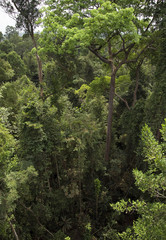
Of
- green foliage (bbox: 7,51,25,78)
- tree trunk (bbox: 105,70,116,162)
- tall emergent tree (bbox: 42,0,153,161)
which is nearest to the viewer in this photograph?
tall emergent tree (bbox: 42,0,153,161)

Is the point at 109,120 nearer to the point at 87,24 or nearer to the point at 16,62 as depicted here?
the point at 87,24

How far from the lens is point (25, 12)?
1132cm

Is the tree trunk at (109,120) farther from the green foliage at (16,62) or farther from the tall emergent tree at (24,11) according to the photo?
the green foliage at (16,62)

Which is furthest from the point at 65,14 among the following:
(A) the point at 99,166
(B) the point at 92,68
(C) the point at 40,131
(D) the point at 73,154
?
(B) the point at 92,68

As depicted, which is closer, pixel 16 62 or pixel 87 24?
pixel 87 24

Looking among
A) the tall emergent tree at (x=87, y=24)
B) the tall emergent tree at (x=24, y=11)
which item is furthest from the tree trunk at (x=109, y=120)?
the tall emergent tree at (x=24, y=11)

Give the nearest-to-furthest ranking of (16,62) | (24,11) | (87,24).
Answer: (87,24)
(24,11)
(16,62)

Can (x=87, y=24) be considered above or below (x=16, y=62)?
below

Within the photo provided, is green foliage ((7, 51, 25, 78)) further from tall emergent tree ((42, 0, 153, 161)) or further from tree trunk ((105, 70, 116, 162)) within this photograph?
tree trunk ((105, 70, 116, 162))

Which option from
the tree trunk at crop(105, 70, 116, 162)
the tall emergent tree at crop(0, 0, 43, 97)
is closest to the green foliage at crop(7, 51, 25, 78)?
the tall emergent tree at crop(0, 0, 43, 97)

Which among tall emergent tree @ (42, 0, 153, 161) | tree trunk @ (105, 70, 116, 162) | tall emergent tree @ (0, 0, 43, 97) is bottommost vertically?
tree trunk @ (105, 70, 116, 162)

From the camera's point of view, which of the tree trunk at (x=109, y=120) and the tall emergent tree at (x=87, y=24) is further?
the tree trunk at (x=109, y=120)

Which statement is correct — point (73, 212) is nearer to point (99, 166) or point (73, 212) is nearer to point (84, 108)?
point (99, 166)

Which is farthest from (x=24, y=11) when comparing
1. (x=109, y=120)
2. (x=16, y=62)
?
(x=16, y=62)
